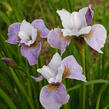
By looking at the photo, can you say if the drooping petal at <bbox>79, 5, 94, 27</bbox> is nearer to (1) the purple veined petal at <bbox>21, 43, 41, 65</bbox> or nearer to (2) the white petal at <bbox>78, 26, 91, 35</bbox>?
(2) the white petal at <bbox>78, 26, 91, 35</bbox>

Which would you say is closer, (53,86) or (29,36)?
(53,86)

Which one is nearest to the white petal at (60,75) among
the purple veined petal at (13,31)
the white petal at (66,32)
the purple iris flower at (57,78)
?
the purple iris flower at (57,78)

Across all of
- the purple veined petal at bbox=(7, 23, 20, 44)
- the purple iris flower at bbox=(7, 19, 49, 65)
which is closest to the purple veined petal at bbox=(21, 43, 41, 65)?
the purple iris flower at bbox=(7, 19, 49, 65)

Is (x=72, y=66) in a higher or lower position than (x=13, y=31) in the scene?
lower

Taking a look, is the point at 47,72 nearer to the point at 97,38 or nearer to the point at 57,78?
the point at 57,78

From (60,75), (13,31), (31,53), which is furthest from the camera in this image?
(13,31)

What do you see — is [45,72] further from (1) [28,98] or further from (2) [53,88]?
(1) [28,98]

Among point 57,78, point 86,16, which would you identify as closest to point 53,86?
point 57,78
